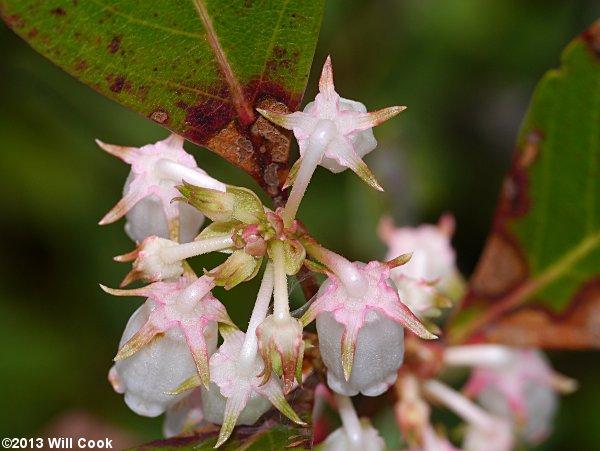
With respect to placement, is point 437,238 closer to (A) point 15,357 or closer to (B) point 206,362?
(B) point 206,362

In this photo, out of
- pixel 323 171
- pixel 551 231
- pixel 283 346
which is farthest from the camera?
pixel 323 171

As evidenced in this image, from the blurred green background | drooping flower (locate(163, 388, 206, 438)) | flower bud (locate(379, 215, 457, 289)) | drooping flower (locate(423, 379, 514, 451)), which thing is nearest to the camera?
drooping flower (locate(163, 388, 206, 438))

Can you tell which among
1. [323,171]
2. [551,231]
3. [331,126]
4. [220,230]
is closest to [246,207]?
[220,230]

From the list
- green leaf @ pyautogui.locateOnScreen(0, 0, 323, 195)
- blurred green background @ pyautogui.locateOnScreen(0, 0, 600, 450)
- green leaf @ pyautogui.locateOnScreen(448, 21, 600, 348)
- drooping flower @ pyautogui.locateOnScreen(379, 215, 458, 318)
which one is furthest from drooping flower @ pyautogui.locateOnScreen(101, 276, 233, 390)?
blurred green background @ pyautogui.locateOnScreen(0, 0, 600, 450)

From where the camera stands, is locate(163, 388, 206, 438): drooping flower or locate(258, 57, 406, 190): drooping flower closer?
locate(258, 57, 406, 190): drooping flower

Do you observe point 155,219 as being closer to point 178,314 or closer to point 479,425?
point 178,314

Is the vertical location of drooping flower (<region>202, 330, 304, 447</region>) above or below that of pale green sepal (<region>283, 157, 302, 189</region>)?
below

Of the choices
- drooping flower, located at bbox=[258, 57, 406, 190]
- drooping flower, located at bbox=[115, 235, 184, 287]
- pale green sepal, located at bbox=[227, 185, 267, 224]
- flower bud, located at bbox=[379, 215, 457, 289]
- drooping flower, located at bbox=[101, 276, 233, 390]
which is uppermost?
drooping flower, located at bbox=[258, 57, 406, 190]

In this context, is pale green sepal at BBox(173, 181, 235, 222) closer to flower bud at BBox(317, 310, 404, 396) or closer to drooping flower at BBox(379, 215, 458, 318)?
flower bud at BBox(317, 310, 404, 396)

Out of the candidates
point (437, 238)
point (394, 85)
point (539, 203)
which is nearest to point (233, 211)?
point (539, 203)
